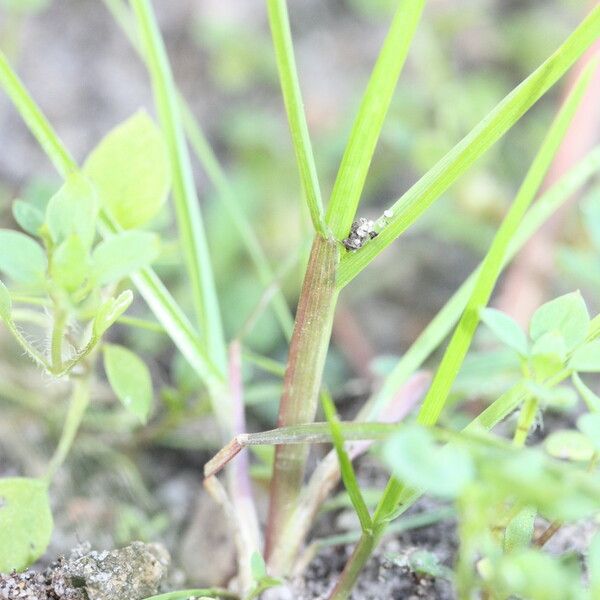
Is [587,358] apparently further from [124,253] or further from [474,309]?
[124,253]

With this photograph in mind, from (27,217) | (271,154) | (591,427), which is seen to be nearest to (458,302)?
(591,427)

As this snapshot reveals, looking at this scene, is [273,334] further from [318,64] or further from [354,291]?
[318,64]

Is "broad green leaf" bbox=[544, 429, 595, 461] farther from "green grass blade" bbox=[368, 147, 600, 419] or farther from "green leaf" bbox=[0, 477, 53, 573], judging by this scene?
"green leaf" bbox=[0, 477, 53, 573]

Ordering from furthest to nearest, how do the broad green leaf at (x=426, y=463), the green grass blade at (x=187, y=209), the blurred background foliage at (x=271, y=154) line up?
the blurred background foliage at (x=271, y=154), the green grass blade at (x=187, y=209), the broad green leaf at (x=426, y=463)

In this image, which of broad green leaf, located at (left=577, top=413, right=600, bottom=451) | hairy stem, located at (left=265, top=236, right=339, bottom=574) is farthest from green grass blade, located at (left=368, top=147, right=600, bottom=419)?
broad green leaf, located at (left=577, top=413, right=600, bottom=451)

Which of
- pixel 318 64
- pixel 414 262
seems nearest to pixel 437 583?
pixel 414 262

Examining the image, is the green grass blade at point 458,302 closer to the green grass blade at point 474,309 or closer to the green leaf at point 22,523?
the green grass blade at point 474,309

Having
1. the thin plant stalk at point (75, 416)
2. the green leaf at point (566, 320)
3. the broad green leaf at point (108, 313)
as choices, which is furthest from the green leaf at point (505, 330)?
the thin plant stalk at point (75, 416)
